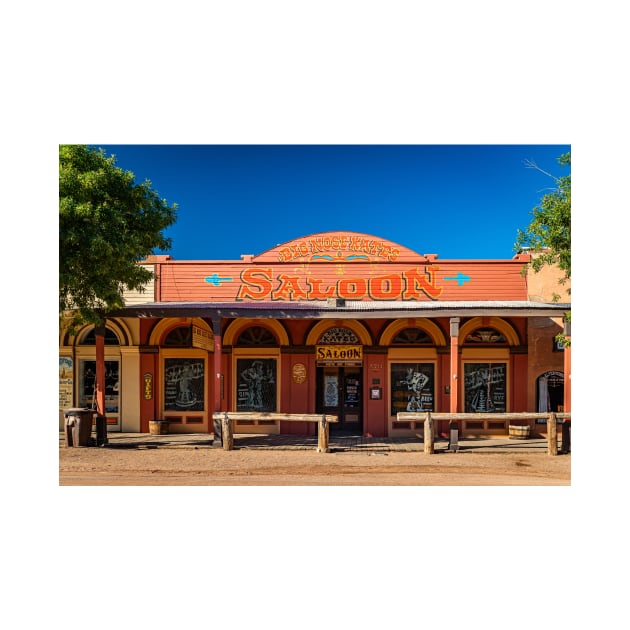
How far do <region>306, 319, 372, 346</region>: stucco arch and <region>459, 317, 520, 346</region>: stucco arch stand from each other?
264cm

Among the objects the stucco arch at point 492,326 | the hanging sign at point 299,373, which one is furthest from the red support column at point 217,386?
the stucco arch at point 492,326

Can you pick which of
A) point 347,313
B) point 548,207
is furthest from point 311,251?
point 548,207

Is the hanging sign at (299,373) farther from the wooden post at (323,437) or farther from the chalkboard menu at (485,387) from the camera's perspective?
the chalkboard menu at (485,387)

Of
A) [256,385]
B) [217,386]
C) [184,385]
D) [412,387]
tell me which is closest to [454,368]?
[412,387]

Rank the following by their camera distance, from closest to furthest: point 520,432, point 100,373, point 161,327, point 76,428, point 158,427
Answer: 1. point 76,428
2. point 100,373
3. point 520,432
4. point 158,427
5. point 161,327

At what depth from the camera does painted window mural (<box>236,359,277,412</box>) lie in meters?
14.5

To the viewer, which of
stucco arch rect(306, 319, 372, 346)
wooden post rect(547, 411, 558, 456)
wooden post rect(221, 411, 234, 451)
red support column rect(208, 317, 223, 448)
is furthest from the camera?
stucco arch rect(306, 319, 372, 346)

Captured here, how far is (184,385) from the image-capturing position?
14656 millimetres

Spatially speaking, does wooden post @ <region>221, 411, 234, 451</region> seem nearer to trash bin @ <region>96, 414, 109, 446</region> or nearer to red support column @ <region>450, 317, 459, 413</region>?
trash bin @ <region>96, 414, 109, 446</region>

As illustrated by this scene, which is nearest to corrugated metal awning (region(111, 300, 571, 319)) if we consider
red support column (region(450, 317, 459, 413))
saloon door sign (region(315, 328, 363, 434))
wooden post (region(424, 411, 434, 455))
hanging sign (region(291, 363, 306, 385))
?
red support column (region(450, 317, 459, 413))

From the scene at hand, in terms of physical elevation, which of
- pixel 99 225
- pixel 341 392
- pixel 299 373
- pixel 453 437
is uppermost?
pixel 99 225

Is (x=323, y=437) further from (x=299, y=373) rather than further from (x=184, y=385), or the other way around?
(x=184, y=385)

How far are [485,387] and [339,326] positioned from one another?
4442 millimetres

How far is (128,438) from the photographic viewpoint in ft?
44.4
